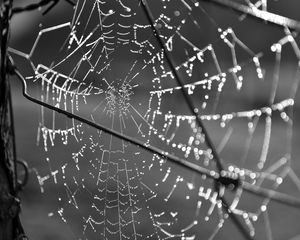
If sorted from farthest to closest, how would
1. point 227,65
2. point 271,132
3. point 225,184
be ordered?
point 227,65
point 271,132
point 225,184

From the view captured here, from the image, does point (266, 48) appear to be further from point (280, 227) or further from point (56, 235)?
point (56, 235)

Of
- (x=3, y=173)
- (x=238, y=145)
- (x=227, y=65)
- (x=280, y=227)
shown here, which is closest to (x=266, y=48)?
(x=227, y=65)

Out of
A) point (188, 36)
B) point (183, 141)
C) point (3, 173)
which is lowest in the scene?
point (183, 141)

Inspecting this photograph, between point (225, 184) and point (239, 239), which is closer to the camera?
point (225, 184)

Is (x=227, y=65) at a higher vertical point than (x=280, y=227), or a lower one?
higher

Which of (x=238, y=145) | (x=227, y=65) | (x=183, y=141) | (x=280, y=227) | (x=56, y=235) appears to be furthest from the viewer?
(x=227, y=65)

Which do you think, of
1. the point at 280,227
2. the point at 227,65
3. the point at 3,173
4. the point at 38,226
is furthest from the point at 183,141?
the point at 3,173
